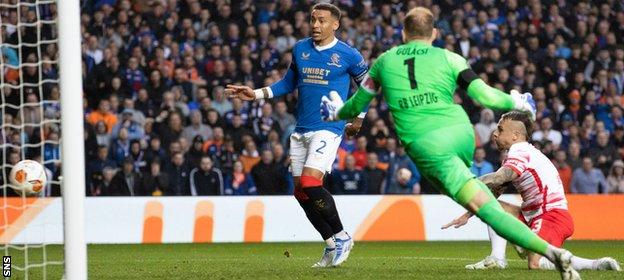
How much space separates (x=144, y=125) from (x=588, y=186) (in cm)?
787

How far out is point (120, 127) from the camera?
65.7 ft

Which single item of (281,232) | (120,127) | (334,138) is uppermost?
(334,138)

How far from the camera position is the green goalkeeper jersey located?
27.5 feet

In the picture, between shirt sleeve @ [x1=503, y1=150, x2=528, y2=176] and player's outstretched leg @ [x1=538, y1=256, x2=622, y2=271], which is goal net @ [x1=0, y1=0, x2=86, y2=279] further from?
player's outstretched leg @ [x1=538, y1=256, x2=622, y2=271]

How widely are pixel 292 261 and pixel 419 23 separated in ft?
14.2

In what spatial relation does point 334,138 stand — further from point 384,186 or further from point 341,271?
point 384,186

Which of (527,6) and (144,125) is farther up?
(527,6)

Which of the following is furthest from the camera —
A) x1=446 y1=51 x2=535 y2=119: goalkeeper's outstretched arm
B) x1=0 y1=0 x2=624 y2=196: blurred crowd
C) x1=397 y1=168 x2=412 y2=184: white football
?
x1=397 y1=168 x2=412 y2=184: white football

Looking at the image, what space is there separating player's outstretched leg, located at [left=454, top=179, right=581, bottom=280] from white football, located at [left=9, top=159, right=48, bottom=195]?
5719 mm

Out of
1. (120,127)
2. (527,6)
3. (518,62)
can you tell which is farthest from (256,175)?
(527,6)

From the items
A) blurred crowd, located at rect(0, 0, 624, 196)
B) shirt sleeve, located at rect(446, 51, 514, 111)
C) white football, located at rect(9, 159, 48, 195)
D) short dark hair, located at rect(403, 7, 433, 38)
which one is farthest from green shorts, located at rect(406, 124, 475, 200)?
blurred crowd, located at rect(0, 0, 624, 196)

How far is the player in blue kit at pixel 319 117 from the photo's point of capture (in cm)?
1091

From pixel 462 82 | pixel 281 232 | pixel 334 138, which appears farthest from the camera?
pixel 281 232

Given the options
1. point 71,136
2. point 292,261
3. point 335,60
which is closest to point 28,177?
point 292,261
